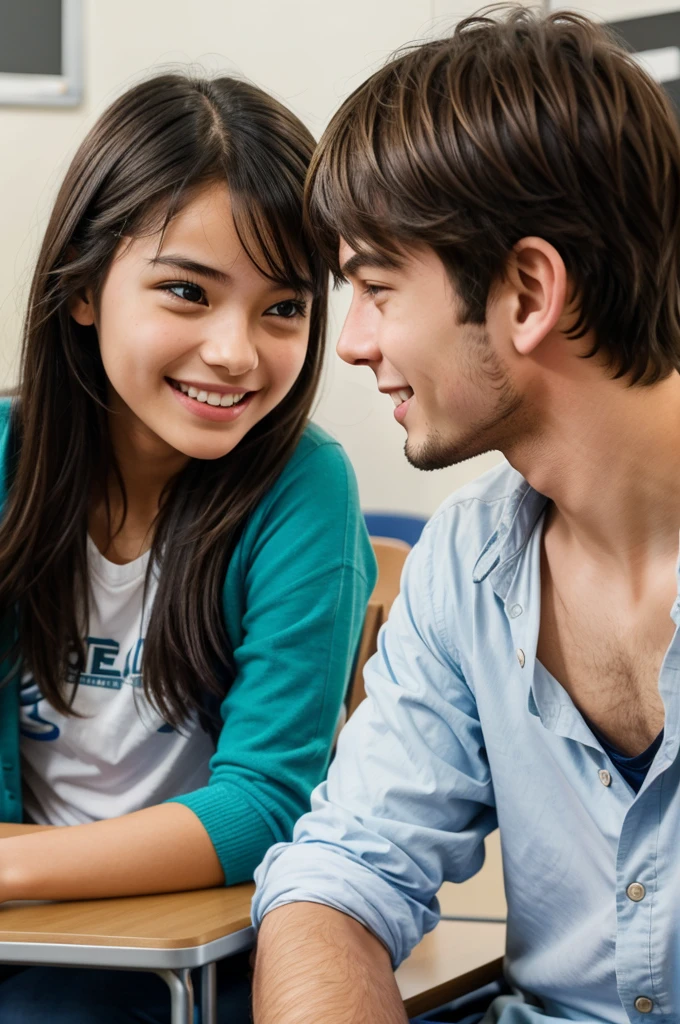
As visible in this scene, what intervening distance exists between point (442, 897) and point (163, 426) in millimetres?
838

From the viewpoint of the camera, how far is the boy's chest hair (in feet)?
3.33

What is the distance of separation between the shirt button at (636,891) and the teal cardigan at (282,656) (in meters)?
0.37

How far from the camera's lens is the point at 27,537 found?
Result: 52.4 inches

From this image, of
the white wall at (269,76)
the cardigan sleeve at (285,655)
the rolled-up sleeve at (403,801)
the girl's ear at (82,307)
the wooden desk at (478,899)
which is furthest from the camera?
the white wall at (269,76)

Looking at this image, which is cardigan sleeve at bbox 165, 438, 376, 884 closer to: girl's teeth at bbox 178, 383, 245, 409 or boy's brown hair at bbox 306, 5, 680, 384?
girl's teeth at bbox 178, 383, 245, 409

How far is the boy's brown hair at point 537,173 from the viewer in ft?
3.21

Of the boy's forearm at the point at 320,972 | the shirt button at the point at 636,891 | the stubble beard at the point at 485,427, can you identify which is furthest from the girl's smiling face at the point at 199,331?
the shirt button at the point at 636,891

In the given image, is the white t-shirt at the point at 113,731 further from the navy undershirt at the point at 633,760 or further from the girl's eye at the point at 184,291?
the navy undershirt at the point at 633,760

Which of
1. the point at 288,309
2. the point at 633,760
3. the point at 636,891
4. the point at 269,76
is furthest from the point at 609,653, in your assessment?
the point at 269,76

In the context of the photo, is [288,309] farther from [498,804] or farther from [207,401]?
[498,804]

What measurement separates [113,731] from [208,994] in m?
0.38

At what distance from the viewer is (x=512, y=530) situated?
1.10m

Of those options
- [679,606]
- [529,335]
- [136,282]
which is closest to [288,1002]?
[679,606]

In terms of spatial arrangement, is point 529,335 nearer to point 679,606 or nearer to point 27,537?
point 679,606
